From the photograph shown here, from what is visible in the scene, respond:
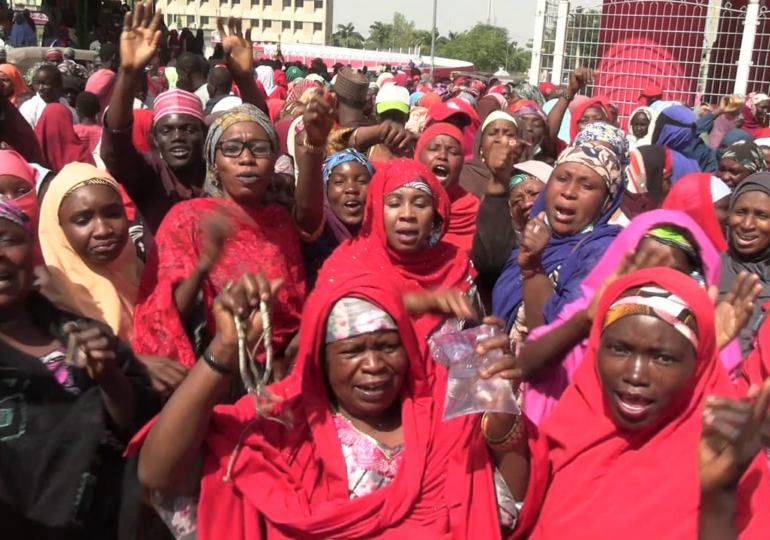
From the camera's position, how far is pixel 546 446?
2193 mm

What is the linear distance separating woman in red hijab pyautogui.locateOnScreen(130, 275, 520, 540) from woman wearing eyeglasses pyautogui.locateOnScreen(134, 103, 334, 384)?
54 cm

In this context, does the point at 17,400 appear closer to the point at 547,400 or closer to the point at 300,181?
the point at 300,181

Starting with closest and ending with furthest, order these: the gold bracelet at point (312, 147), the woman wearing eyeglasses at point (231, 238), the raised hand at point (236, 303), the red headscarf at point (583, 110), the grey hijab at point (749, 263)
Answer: the raised hand at point (236, 303), the woman wearing eyeglasses at point (231, 238), the gold bracelet at point (312, 147), the grey hijab at point (749, 263), the red headscarf at point (583, 110)

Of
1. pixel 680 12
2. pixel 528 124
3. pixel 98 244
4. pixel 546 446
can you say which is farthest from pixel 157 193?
pixel 680 12

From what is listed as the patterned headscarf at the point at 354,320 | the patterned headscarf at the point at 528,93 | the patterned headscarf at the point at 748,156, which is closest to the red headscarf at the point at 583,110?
the patterned headscarf at the point at 748,156

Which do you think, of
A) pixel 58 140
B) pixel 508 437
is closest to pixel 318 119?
pixel 508 437

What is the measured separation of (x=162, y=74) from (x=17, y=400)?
11.1 m

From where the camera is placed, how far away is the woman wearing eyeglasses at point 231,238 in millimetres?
2650

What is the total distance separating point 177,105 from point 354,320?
2.13 meters

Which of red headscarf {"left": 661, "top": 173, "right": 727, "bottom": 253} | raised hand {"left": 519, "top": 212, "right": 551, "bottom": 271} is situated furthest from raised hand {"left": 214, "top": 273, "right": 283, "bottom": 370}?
red headscarf {"left": 661, "top": 173, "right": 727, "bottom": 253}

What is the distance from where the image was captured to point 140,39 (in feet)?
11.1

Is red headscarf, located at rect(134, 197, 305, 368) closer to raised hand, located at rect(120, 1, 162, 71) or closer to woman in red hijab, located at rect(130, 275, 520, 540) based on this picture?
woman in red hijab, located at rect(130, 275, 520, 540)

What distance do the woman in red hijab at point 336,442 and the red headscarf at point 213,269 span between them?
1.97ft

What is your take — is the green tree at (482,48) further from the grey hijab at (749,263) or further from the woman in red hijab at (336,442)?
the woman in red hijab at (336,442)
